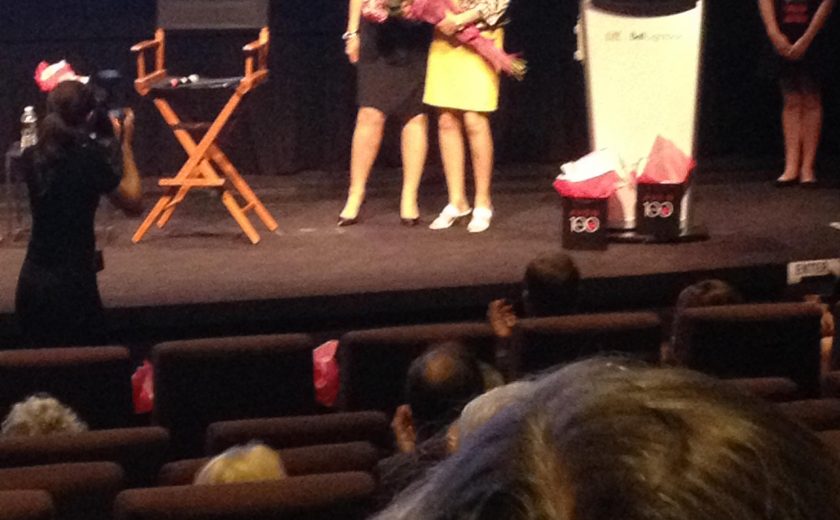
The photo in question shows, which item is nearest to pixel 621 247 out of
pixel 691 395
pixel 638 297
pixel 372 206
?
pixel 638 297

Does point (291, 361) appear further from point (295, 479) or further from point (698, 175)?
point (698, 175)

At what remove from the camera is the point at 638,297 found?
14.3 feet

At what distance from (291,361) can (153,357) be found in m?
0.31

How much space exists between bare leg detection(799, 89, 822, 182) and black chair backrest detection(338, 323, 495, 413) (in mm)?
3557

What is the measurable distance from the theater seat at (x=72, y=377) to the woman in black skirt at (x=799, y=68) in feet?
13.3

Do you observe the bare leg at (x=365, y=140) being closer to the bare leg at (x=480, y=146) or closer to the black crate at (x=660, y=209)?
the bare leg at (x=480, y=146)

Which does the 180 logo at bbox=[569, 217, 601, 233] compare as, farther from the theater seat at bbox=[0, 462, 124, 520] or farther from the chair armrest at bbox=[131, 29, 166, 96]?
the theater seat at bbox=[0, 462, 124, 520]

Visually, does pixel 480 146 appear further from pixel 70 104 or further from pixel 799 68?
pixel 70 104

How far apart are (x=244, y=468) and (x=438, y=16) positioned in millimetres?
3078

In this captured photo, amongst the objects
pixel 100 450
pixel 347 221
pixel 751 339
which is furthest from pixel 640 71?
pixel 100 450

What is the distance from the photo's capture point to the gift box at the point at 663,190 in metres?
4.66

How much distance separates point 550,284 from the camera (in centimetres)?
338

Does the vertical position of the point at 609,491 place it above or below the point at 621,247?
above

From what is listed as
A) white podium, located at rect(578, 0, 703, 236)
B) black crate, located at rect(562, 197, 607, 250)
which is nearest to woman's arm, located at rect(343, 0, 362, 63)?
white podium, located at rect(578, 0, 703, 236)
